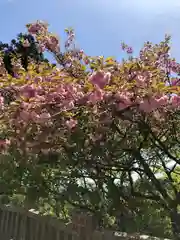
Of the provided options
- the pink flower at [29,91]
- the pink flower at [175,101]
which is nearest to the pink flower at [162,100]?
the pink flower at [175,101]

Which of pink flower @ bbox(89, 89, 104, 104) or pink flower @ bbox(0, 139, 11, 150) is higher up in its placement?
pink flower @ bbox(89, 89, 104, 104)

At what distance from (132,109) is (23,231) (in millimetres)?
2307

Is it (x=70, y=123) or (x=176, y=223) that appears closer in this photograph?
(x=70, y=123)

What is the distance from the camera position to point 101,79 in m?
3.25

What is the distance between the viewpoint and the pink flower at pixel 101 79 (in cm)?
323

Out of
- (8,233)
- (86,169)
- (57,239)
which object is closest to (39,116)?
(86,169)

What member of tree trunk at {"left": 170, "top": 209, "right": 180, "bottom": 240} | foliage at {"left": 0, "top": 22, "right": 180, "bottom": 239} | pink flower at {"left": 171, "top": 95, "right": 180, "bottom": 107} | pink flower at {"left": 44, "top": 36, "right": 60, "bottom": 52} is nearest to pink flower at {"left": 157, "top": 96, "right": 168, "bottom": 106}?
foliage at {"left": 0, "top": 22, "right": 180, "bottom": 239}

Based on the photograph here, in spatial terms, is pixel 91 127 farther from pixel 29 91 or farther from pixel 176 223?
pixel 176 223

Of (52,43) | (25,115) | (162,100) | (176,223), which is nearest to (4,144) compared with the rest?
(25,115)

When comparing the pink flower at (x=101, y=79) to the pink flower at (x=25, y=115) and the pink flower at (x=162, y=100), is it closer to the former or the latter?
the pink flower at (x=162, y=100)

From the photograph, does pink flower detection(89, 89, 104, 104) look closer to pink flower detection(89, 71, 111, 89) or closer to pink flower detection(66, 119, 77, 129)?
pink flower detection(89, 71, 111, 89)

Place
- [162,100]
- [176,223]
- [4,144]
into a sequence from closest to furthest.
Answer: [162,100] < [4,144] < [176,223]

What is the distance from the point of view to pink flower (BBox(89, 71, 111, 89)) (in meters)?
3.23

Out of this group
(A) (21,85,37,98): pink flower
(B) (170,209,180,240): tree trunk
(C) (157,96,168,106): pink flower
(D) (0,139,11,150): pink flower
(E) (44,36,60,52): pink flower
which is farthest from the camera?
(E) (44,36,60,52): pink flower
